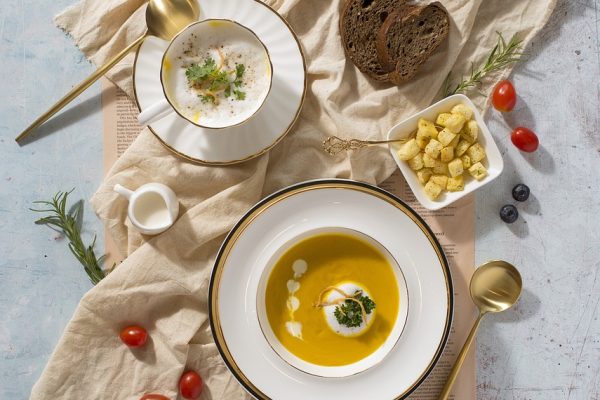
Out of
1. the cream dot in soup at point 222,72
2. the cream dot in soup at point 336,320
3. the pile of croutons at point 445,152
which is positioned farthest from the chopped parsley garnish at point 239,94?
the cream dot in soup at point 336,320

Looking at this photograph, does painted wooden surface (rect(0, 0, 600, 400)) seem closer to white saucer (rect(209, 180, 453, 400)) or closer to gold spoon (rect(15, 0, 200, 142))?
gold spoon (rect(15, 0, 200, 142))

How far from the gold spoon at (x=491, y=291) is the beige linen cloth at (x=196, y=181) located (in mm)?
586

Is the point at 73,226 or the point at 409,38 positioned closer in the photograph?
the point at 409,38

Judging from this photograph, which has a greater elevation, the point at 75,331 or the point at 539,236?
the point at 75,331

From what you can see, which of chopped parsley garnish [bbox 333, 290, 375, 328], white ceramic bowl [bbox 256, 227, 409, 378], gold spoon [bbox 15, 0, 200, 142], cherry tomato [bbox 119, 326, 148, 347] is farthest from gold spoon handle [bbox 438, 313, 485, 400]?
gold spoon [bbox 15, 0, 200, 142]

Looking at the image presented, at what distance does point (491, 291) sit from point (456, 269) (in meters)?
0.16

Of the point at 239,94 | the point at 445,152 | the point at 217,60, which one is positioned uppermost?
the point at 217,60

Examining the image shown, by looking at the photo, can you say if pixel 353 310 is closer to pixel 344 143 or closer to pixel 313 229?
pixel 313 229

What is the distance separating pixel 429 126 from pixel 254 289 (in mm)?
921

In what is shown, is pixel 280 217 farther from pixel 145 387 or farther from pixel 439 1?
pixel 439 1

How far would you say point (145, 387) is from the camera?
2.34 m

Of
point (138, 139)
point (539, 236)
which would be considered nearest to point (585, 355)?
point (539, 236)

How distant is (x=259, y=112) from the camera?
2.22 m

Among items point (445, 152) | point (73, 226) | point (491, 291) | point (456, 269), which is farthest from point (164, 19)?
point (491, 291)
